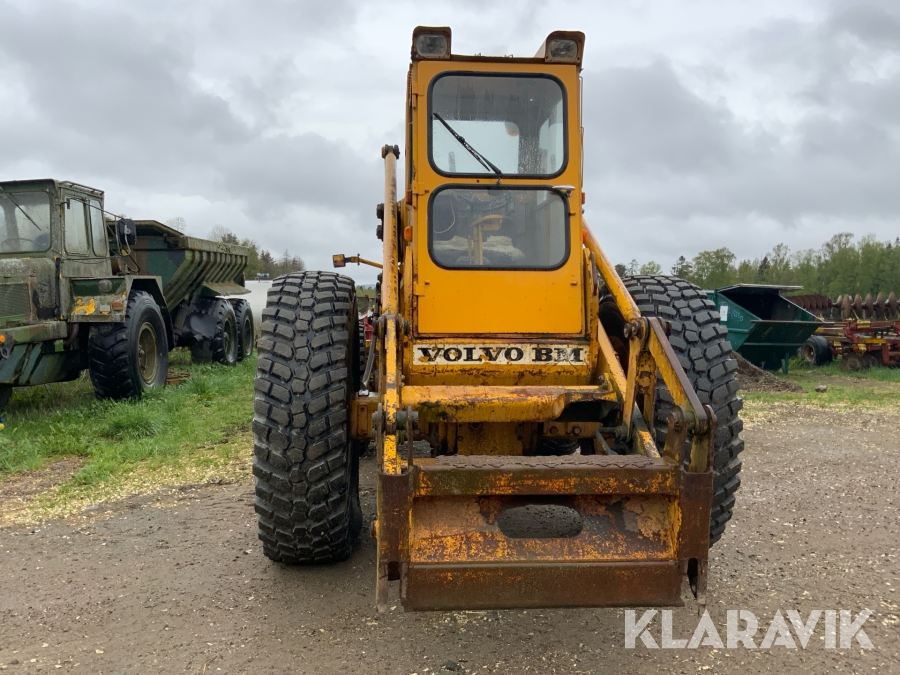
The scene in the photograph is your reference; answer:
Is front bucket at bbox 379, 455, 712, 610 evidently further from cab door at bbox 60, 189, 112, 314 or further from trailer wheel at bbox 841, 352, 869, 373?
trailer wheel at bbox 841, 352, 869, 373

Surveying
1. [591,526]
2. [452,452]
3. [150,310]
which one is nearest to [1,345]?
[150,310]

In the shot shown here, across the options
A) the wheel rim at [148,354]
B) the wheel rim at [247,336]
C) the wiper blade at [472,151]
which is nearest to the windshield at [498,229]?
the wiper blade at [472,151]

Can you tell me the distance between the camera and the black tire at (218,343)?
12.4 m

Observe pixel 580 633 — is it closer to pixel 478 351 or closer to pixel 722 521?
pixel 722 521

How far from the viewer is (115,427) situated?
6.97 meters

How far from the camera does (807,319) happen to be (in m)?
13.3

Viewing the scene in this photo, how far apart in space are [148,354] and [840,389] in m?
10.3

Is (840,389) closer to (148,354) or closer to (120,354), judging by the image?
(148,354)

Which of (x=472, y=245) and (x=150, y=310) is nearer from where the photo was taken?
(x=472, y=245)

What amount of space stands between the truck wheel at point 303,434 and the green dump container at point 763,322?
9.79 metres

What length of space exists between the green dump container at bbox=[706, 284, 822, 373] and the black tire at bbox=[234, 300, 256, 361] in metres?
8.58

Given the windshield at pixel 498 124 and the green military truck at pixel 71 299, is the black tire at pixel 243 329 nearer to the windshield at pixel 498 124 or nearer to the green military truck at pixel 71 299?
the green military truck at pixel 71 299

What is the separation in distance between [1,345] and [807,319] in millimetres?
12429

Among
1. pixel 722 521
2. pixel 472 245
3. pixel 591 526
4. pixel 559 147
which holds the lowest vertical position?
pixel 722 521
